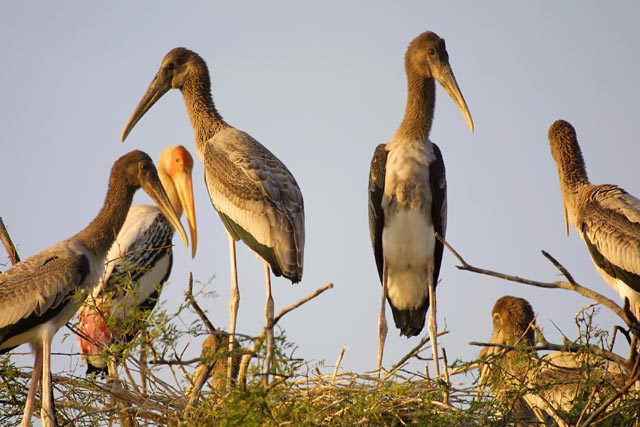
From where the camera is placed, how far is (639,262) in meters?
7.68

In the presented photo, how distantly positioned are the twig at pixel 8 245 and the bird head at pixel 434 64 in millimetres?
3526

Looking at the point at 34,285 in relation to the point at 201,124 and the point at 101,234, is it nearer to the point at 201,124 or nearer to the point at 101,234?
the point at 101,234

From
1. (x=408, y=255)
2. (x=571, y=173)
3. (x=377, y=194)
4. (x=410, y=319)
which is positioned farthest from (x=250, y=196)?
(x=571, y=173)

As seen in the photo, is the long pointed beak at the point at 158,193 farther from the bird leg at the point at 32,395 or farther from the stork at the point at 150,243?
the bird leg at the point at 32,395

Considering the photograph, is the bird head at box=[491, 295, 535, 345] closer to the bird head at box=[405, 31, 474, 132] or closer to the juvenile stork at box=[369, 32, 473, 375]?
the juvenile stork at box=[369, 32, 473, 375]

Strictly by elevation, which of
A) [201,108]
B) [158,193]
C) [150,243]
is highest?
[201,108]

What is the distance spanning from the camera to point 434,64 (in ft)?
27.5

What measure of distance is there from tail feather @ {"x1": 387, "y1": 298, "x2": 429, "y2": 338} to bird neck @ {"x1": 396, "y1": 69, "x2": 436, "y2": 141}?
1.43 meters

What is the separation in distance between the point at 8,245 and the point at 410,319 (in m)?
3.44

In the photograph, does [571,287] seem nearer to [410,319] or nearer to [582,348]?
[582,348]

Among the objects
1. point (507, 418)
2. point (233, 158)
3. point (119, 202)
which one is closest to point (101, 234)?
point (119, 202)

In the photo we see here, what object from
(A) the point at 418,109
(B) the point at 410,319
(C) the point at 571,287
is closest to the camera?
(C) the point at 571,287

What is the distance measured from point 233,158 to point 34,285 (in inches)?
70.3

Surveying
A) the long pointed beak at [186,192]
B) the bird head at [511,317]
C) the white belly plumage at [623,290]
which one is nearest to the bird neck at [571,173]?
the white belly plumage at [623,290]
